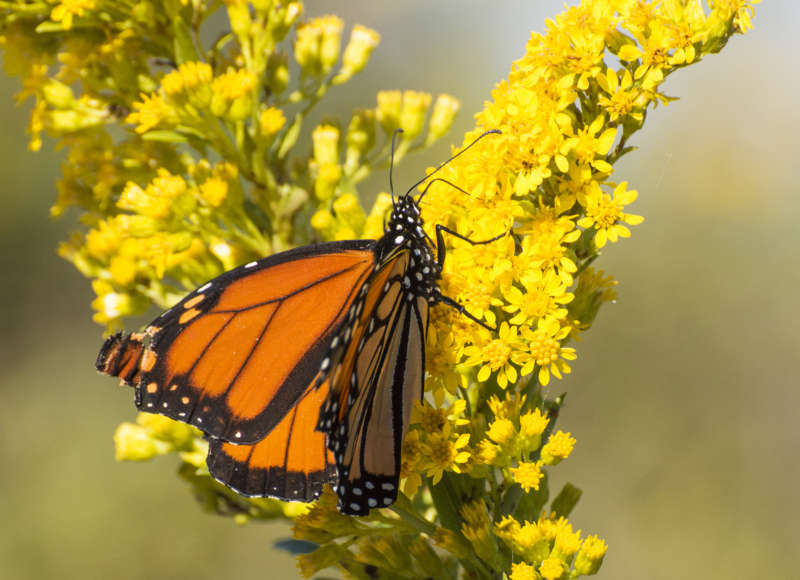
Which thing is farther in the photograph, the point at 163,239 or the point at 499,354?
the point at 163,239

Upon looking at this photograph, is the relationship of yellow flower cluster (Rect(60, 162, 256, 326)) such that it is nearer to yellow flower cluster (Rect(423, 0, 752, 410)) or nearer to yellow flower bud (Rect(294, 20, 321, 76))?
yellow flower bud (Rect(294, 20, 321, 76))

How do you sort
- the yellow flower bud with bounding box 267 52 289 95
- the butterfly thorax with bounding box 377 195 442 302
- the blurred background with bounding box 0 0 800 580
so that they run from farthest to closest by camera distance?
the blurred background with bounding box 0 0 800 580, the yellow flower bud with bounding box 267 52 289 95, the butterfly thorax with bounding box 377 195 442 302

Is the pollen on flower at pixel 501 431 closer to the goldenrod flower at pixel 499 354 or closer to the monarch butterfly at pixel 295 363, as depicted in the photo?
the goldenrod flower at pixel 499 354

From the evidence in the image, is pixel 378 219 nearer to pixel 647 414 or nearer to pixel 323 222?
pixel 323 222

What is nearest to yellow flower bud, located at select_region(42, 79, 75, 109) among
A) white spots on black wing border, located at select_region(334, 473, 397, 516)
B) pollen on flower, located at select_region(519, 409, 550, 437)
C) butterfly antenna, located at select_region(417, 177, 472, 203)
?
butterfly antenna, located at select_region(417, 177, 472, 203)

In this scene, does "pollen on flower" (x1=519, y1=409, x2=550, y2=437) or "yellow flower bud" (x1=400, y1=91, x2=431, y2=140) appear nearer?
"pollen on flower" (x1=519, y1=409, x2=550, y2=437)

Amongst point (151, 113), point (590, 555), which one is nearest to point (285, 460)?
point (590, 555)

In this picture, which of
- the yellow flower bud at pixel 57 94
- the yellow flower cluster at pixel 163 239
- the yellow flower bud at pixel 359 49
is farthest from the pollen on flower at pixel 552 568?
the yellow flower bud at pixel 57 94

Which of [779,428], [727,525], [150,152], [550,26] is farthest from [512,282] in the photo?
[779,428]
